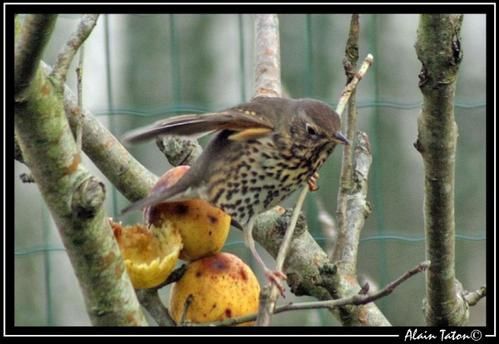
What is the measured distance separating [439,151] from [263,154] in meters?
0.78

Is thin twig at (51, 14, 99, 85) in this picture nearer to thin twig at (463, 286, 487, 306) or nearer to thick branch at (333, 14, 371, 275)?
thick branch at (333, 14, 371, 275)

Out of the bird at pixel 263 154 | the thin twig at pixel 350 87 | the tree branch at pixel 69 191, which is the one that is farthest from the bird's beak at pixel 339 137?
the tree branch at pixel 69 191

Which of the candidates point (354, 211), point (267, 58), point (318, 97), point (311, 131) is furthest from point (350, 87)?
point (318, 97)

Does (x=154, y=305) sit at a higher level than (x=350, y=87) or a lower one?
lower

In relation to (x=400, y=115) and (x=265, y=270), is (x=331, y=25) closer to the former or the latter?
(x=400, y=115)

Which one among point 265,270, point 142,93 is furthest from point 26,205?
point 265,270

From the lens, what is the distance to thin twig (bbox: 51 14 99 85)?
1.76 m

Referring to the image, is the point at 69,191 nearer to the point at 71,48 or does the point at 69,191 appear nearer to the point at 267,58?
the point at 71,48

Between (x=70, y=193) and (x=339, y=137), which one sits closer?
(x=70, y=193)

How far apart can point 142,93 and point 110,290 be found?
472cm

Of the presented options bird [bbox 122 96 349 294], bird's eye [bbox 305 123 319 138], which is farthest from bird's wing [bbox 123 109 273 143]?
bird's eye [bbox 305 123 319 138]

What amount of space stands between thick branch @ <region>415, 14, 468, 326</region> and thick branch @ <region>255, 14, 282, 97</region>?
85cm

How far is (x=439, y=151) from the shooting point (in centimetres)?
217

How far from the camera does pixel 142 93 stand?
645 cm
